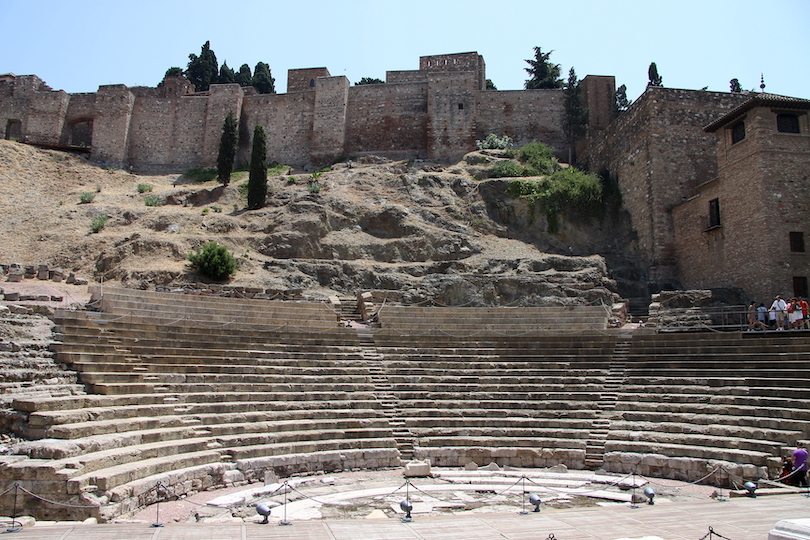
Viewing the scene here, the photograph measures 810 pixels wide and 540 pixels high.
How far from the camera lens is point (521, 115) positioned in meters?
32.8

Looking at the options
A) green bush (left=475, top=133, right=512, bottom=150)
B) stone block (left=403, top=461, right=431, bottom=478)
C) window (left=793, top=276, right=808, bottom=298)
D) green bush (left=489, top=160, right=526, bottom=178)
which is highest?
green bush (left=475, top=133, right=512, bottom=150)

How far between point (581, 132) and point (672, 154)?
27.4 feet

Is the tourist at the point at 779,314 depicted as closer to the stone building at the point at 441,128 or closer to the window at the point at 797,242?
the window at the point at 797,242

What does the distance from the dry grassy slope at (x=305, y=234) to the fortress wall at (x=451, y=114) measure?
6.67ft

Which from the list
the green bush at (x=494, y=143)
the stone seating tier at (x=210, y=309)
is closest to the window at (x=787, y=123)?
the green bush at (x=494, y=143)

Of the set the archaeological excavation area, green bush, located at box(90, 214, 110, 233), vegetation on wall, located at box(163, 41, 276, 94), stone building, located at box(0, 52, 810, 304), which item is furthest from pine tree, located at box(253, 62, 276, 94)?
the archaeological excavation area

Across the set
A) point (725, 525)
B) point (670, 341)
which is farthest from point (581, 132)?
point (725, 525)

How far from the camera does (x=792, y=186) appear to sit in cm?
1886

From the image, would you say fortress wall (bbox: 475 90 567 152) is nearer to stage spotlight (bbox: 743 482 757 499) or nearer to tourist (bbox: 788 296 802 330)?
tourist (bbox: 788 296 802 330)

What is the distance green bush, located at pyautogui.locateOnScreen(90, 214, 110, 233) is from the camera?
24750mm

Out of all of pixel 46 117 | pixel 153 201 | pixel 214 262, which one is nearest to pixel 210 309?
pixel 214 262

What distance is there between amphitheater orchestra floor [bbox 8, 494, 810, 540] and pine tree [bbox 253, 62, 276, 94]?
43781 mm

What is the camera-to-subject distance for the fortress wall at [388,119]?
1307 inches

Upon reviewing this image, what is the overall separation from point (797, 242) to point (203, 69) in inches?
1690
